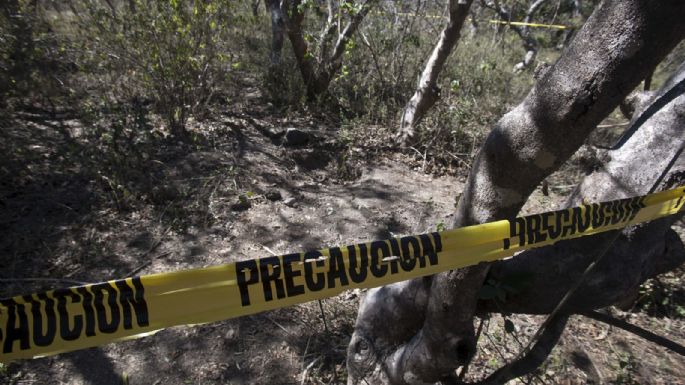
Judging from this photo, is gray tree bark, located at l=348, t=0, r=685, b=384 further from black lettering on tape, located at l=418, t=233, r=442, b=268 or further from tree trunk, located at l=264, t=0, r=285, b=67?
tree trunk, located at l=264, t=0, r=285, b=67

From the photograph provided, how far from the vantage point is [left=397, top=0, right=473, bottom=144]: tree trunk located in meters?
4.30

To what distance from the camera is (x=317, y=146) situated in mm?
4859

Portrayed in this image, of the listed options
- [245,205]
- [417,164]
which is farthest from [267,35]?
[245,205]

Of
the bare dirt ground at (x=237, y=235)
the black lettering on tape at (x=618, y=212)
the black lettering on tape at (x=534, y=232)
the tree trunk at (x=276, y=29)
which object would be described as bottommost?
the bare dirt ground at (x=237, y=235)

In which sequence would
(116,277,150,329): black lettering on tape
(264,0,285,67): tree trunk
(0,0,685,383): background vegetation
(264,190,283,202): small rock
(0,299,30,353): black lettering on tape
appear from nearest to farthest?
1. (0,299,30,353): black lettering on tape
2. (116,277,150,329): black lettering on tape
3. (0,0,685,383): background vegetation
4. (264,190,283,202): small rock
5. (264,0,285,67): tree trunk

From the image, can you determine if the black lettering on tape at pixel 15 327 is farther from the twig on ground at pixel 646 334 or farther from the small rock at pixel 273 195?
Result: the small rock at pixel 273 195

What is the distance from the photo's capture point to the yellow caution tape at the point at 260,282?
127 cm

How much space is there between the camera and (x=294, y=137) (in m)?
4.79

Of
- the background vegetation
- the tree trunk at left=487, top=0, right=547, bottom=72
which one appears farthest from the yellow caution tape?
the tree trunk at left=487, top=0, right=547, bottom=72

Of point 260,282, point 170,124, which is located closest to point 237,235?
point 170,124

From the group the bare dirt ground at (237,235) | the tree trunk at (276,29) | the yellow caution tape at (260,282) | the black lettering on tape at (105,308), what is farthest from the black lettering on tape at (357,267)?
the tree trunk at (276,29)

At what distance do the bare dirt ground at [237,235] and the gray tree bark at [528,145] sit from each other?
1.48 feet

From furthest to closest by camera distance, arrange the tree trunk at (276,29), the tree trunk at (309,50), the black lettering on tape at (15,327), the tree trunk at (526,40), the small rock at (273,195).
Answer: the tree trunk at (526,40) → the tree trunk at (276,29) → the tree trunk at (309,50) → the small rock at (273,195) → the black lettering on tape at (15,327)

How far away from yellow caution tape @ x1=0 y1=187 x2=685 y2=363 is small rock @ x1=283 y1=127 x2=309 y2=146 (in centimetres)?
345
